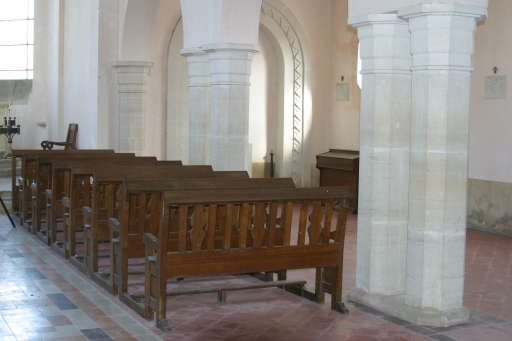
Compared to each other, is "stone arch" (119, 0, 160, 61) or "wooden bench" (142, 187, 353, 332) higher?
"stone arch" (119, 0, 160, 61)

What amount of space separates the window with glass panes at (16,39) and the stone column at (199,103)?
33.0 feet

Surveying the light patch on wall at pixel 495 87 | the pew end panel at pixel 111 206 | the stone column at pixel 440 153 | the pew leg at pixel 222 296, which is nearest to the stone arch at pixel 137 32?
the light patch on wall at pixel 495 87

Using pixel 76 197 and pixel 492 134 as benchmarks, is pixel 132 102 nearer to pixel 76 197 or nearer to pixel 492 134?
pixel 76 197

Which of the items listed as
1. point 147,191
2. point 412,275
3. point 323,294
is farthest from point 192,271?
point 412,275

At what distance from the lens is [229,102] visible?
9344 mm

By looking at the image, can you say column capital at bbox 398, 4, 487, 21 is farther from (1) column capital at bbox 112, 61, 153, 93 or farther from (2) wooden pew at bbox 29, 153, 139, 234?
(1) column capital at bbox 112, 61, 153, 93

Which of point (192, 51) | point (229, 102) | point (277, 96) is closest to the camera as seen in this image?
point (229, 102)

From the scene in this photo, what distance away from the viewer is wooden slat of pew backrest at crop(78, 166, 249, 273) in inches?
283

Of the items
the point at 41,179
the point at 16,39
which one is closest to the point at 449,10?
the point at 41,179

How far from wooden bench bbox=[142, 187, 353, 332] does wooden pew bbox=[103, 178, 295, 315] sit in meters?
0.27

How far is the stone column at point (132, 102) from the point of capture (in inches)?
545

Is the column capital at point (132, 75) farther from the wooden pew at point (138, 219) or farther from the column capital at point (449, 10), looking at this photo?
the column capital at point (449, 10)

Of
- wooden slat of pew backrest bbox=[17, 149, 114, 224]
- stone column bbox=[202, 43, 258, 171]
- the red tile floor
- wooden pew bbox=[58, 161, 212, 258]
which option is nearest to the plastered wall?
the red tile floor

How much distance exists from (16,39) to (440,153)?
15624mm
